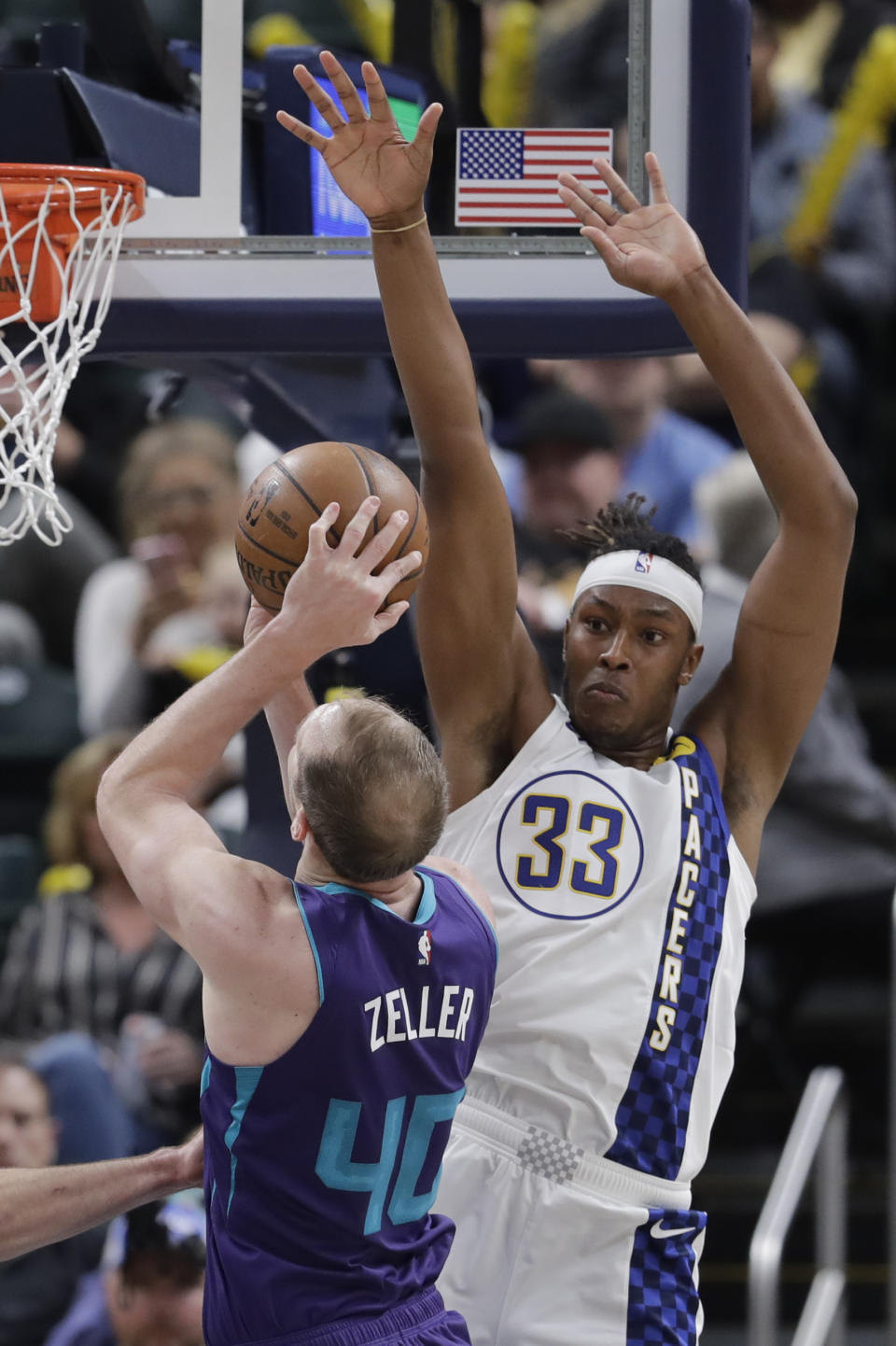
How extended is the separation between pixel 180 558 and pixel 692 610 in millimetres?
3993

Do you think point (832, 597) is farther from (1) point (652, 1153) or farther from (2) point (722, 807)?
(1) point (652, 1153)

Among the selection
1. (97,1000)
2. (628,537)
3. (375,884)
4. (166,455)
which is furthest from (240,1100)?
(166,455)

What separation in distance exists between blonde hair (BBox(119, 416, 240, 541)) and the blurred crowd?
0.01 m

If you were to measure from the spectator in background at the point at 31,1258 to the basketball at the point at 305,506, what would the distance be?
10.5 feet

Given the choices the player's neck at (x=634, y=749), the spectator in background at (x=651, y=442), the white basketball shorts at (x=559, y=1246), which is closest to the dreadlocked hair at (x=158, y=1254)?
the white basketball shorts at (x=559, y=1246)

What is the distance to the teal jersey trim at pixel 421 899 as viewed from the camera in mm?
2928

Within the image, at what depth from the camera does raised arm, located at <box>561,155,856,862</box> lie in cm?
354

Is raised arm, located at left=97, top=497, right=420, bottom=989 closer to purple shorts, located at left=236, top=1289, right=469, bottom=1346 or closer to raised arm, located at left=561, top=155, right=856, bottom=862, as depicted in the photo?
purple shorts, located at left=236, top=1289, right=469, bottom=1346

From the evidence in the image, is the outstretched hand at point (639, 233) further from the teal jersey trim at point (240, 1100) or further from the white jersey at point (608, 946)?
the teal jersey trim at point (240, 1100)

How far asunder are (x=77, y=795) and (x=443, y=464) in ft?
11.9

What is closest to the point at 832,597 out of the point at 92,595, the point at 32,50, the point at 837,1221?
the point at 32,50

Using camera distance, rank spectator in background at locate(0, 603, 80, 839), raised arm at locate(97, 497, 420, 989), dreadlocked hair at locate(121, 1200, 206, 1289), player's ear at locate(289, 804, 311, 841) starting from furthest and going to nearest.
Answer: spectator in background at locate(0, 603, 80, 839) < dreadlocked hair at locate(121, 1200, 206, 1289) < player's ear at locate(289, 804, 311, 841) < raised arm at locate(97, 497, 420, 989)

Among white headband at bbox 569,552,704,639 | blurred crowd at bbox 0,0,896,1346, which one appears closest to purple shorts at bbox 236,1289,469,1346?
white headband at bbox 569,552,704,639

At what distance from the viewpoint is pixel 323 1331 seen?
9.45 ft
